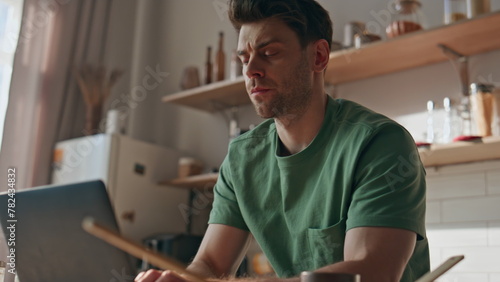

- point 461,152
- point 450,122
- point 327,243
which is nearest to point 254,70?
point 327,243

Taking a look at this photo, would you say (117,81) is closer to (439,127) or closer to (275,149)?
(439,127)

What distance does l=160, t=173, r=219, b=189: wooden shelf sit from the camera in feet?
10.8

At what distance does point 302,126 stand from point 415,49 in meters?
1.33

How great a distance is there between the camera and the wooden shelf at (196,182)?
3.30 meters

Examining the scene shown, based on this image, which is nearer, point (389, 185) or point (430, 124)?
point (389, 185)

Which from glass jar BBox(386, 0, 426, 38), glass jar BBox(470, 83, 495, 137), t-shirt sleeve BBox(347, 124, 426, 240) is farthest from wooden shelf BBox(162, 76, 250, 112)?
t-shirt sleeve BBox(347, 124, 426, 240)

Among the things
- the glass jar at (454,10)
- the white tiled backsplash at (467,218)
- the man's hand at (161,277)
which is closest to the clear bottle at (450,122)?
the white tiled backsplash at (467,218)

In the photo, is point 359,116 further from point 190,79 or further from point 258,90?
point 190,79

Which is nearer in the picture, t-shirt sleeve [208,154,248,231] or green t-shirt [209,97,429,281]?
green t-shirt [209,97,429,281]

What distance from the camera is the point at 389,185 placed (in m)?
1.28

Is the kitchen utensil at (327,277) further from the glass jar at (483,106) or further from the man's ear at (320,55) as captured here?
the glass jar at (483,106)

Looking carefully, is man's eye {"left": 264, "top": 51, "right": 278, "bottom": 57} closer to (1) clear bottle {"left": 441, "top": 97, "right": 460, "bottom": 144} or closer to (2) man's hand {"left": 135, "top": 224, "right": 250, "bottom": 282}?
(2) man's hand {"left": 135, "top": 224, "right": 250, "bottom": 282}

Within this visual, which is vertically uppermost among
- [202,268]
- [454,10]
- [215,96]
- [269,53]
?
[454,10]

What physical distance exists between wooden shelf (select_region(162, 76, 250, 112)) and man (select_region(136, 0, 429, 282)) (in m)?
1.60
